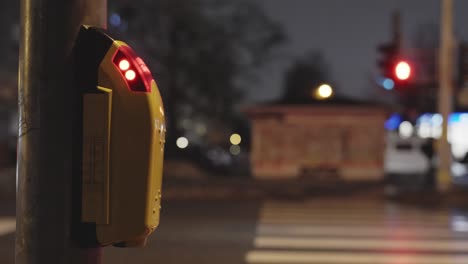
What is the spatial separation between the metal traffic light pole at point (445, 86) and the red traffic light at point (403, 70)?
1.90 m

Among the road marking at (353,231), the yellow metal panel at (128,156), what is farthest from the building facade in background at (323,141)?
the yellow metal panel at (128,156)

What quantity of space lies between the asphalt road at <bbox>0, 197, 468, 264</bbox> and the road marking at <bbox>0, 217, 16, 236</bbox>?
0.17 feet

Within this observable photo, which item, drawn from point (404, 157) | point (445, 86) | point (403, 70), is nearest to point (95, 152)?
point (403, 70)

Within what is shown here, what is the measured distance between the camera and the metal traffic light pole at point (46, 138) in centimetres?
264

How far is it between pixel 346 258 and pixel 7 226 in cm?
622

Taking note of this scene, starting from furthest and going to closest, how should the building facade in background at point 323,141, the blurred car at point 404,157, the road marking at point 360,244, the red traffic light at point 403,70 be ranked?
the blurred car at point 404,157
the building facade in background at point 323,141
the red traffic light at point 403,70
the road marking at point 360,244

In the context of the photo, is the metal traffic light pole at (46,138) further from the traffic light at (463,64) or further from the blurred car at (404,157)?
the blurred car at (404,157)

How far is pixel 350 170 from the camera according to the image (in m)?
25.9

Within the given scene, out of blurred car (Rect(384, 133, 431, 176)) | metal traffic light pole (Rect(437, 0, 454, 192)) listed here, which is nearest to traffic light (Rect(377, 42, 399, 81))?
metal traffic light pole (Rect(437, 0, 454, 192))

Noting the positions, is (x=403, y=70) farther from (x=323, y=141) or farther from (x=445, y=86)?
(x=323, y=141)

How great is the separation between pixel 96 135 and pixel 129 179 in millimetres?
196

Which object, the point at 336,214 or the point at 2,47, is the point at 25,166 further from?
the point at 2,47

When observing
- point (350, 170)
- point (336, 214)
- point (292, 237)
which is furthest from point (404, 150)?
point (292, 237)

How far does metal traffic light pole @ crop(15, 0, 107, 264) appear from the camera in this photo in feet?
8.66
